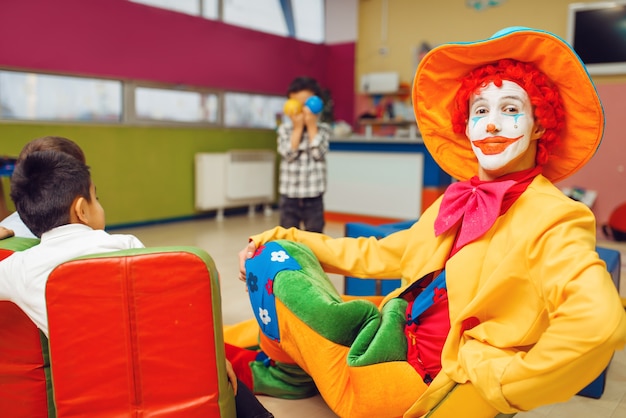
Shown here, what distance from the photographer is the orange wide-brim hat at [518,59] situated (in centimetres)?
128

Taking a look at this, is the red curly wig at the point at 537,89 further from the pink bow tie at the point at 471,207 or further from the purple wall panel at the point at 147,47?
the purple wall panel at the point at 147,47

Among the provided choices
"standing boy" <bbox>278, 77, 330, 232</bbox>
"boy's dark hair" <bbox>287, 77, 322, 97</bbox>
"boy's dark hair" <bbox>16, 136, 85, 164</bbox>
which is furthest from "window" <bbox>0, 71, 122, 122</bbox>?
"boy's dark hair" <bbox>16, 136, 85, 164</bbox>

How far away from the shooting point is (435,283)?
1479mm

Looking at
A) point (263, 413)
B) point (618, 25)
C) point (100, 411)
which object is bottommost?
point (263, 413)

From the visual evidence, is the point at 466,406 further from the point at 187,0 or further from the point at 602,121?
the point at 187,0

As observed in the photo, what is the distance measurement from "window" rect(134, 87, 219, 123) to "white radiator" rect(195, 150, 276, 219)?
0.45 meters

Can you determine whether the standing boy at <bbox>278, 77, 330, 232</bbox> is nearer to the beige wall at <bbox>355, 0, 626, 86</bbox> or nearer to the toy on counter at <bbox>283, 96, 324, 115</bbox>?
the toy on counter at <bbox>283, 96, 324, 115</bbox>

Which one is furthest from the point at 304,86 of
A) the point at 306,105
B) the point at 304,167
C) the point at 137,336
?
the point at 137,336

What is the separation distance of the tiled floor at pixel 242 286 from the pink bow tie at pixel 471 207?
805 mm

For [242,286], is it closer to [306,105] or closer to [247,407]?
[306,105]

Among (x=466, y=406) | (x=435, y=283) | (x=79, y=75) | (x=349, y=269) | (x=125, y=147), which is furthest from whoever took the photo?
(x=125, y=147)

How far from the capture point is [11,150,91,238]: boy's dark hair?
1354 mm

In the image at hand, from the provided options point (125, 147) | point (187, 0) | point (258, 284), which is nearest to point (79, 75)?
point (125, 147)

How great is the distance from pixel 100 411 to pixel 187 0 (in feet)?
17.9
